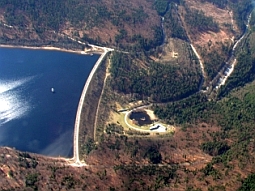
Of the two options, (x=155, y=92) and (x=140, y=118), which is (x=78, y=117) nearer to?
(x=140, y=118)

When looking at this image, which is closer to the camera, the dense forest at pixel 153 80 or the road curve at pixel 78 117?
the road curve at pixel 78 117

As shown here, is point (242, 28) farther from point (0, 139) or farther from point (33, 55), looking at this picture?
point (0, 139)

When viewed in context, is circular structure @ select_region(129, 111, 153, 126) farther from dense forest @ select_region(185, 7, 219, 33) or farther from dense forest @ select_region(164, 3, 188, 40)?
dense forest @ select_region(185, 7, 219, 33)

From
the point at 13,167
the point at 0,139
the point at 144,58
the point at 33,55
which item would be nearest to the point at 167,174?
the point at 13,167

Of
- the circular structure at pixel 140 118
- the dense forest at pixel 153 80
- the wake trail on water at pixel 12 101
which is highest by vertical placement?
the dense forest at pixel 153 80

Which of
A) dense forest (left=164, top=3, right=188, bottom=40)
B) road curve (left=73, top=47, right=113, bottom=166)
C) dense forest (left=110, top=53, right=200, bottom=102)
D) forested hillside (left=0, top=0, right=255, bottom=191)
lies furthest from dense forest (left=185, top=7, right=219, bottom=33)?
road curve (left=73, top=47, right=113, bottom=166)

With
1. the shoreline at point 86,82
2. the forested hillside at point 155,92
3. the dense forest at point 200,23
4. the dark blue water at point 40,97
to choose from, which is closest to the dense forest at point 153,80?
the forested hillside at point 155,92

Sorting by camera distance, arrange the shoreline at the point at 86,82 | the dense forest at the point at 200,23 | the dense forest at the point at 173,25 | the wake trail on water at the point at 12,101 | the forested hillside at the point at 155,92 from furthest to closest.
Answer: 1. the dense forest at the point at 200,23
2. the dense forest at the point at 173,25
3. the wake trail on water at the point at 12,101
4. the shoreline at the point at 86,82
5. the forested hillside at the point at 155,92

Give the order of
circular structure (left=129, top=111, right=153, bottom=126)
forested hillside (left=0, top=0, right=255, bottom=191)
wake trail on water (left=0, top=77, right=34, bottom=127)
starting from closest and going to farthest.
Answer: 1. forested hillside (left=0, top=0, right=255, bottom=191)
2. wake trail on water (left=0, top=77, right=34, bottom=127)
3. circular structure (left=129, top=111, right=153, bottom=126)

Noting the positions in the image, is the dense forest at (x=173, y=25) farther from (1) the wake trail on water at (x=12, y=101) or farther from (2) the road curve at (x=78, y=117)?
(1) the wake trail on water at (x=12, y=101)
